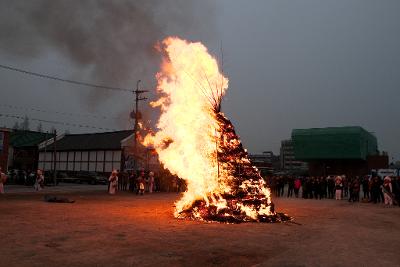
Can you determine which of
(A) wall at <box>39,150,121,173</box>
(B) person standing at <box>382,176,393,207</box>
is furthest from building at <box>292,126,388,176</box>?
(B) person standing at <box>382,176,393,207</box>

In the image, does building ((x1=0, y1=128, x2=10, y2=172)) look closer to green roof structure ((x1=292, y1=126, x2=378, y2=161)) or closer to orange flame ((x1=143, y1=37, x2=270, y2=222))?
orange flame ((x1=143, y1=37, x2=270, y2=222))

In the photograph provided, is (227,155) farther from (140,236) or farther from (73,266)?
(73,266)

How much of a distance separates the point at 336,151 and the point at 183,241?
63016 millimetres

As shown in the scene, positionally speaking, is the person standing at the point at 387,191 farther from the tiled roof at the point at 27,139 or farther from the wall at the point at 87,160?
the tiled roof at the point at 27,139

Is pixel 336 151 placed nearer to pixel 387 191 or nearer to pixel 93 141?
pixel 93 141

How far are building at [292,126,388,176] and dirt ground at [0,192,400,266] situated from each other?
54.9 metres

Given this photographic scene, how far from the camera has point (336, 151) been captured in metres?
68.4

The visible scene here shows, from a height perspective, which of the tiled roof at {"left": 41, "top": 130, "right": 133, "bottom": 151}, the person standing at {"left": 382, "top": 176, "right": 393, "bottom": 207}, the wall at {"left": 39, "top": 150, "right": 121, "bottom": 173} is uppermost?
the tiled roof at {"left": 41, "top": 130, "right": 133, "bottom": 151}

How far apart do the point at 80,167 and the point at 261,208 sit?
1679 inches

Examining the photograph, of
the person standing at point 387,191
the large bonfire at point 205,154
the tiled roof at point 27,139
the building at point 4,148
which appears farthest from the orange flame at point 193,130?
the tiled roof at point 27,139

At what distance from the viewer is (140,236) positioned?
11.1 meters

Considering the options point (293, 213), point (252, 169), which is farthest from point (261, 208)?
point (293, 213)

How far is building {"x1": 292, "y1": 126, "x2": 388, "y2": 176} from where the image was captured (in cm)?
6738

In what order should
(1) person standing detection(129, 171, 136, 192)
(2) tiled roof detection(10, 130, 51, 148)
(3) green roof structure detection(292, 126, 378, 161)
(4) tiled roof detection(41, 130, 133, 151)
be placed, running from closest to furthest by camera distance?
(1) person standing detection(129, 171, 136, 192) < (4) tiled roof detection(41, 130, 133, 151) < (2) tiled roof detection(10, 130, 51, 148) < (3) green roof structure detection(292, 126, 378, 161)
